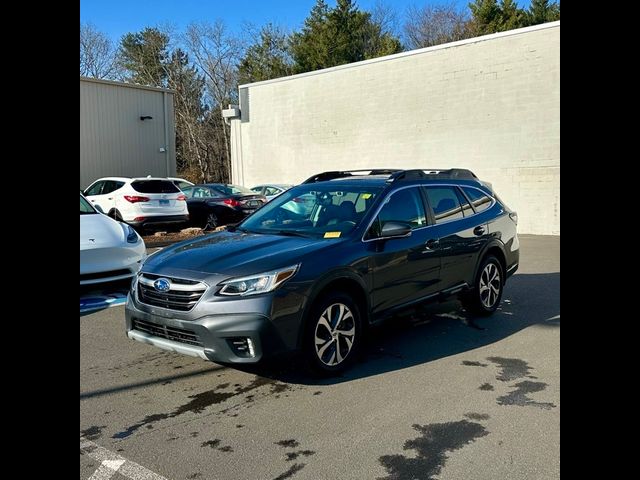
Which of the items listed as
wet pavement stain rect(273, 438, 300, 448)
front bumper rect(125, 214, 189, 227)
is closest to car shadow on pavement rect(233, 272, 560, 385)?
wet pavement stain rect(273, 438, 300, 448)

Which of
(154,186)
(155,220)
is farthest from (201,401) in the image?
(154,186)

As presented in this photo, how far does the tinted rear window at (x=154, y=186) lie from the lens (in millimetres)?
14961

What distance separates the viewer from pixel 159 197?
1505 centimetres

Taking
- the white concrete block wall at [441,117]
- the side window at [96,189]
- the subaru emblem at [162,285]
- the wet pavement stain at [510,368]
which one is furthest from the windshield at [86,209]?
the white concrete block wall at [441,117]

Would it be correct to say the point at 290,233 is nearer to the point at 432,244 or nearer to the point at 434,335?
the point at 432,244

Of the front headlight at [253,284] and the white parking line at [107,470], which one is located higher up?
the front headlight at [253,284]

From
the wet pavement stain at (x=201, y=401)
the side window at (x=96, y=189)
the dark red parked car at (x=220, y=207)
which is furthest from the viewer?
the dark red parked car at (x=220, y=207)

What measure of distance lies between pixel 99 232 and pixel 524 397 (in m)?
5.81

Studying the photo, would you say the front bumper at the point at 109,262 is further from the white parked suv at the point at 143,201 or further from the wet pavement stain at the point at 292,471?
the white parked suv at the point at 143,201

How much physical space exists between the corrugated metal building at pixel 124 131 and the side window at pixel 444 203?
19154mm
